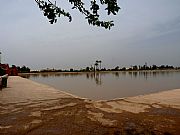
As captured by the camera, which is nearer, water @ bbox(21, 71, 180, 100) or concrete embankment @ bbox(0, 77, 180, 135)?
concrete embankment @ bbox(0, 77, 180, 135)

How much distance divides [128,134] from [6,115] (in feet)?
10.3

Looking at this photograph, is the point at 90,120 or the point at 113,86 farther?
the point at 113,86

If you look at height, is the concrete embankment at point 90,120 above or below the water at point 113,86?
above

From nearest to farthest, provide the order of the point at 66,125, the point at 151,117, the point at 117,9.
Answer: the point at 117,9 → the point at 66,125 → the point at 151,117

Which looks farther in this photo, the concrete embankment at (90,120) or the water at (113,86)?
the water at (113,86)

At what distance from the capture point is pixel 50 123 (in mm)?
5426

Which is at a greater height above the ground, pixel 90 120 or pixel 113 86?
pixel 90 120

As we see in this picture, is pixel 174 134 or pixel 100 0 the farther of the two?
pixel 174 134

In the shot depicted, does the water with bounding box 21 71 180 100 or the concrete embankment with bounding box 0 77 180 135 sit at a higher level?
the concrete embankment with bounding box 0 77 180 135

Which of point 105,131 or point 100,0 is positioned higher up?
point 100,0

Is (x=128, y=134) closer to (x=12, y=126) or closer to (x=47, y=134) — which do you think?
(x=47, y=134)

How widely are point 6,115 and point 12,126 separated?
125 cm

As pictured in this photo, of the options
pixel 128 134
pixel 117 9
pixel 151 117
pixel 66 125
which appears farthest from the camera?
pixel 151 117

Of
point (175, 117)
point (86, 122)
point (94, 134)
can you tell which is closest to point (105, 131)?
point (94, 134)
